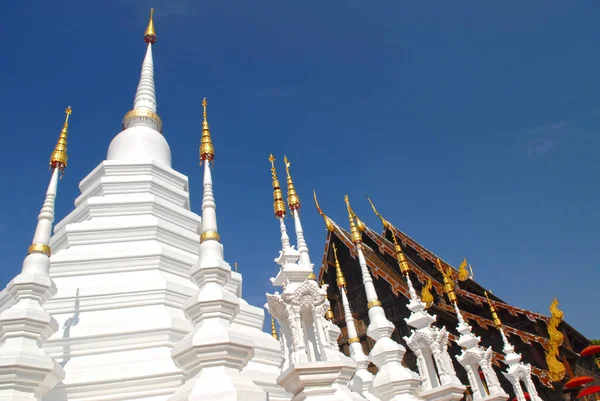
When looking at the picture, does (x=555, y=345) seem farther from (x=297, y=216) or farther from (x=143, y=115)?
(x=143, y=115)

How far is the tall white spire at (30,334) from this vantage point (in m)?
4.57

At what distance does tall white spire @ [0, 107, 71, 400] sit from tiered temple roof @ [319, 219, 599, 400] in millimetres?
10428

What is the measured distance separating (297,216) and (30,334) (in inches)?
146

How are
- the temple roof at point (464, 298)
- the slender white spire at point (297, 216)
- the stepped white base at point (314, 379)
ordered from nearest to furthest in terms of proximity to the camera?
the stepped white base at point (314, 379) < the slender white spire at point (297, 216) < the temple roof at point (464, 298)

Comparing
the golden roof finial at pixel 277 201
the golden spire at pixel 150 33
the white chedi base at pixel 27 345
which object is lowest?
the white chedi base at pixel 27 345

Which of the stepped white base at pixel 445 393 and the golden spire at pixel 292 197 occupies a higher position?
the golden spire at pixel 292 197

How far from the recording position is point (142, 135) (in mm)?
12328

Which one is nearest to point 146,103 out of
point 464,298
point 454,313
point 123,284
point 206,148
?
point 123,284

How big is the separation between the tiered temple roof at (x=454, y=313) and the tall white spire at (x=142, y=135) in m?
7.40

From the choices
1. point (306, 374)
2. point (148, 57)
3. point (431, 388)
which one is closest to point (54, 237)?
point (306, 374)

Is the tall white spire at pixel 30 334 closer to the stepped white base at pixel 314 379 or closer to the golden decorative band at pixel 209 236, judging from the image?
the golden decorative band at pixel 209 236

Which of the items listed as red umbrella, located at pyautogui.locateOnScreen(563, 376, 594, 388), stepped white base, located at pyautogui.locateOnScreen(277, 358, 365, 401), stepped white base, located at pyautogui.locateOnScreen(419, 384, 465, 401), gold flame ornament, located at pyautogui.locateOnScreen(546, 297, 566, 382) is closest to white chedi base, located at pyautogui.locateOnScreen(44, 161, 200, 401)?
stepped white base, located at pyautogui.locateOnScreen(277, 358, 365, 401)

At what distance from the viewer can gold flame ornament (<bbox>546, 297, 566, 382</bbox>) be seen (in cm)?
1464

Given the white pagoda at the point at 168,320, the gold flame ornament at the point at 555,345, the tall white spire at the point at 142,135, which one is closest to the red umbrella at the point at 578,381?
the gold flame ornament at the point at 555,345
